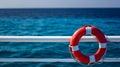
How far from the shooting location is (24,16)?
11188 mm

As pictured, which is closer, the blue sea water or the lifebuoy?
the lifebuoy

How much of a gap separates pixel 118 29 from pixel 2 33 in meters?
4.22

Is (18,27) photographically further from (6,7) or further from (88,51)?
(88,51)

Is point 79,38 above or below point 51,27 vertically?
below

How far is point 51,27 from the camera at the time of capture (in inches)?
337

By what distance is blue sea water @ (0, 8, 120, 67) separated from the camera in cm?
466

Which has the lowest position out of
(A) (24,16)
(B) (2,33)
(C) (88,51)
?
(C) (88,51)

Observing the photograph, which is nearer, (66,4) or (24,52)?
(24,52)

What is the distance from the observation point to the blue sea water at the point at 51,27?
4.66m

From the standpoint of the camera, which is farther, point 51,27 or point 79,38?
point 51,27

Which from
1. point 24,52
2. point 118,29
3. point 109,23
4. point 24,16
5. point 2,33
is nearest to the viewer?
point 24,52

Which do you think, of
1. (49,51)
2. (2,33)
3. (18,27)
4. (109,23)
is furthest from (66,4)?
(49,51)

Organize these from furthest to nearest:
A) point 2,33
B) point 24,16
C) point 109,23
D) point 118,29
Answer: point 24,16 < point 109,23 < point 118,29 < point 2,33

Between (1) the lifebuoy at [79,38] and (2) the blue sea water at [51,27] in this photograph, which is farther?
(2) the blue sea water at [51,27]
